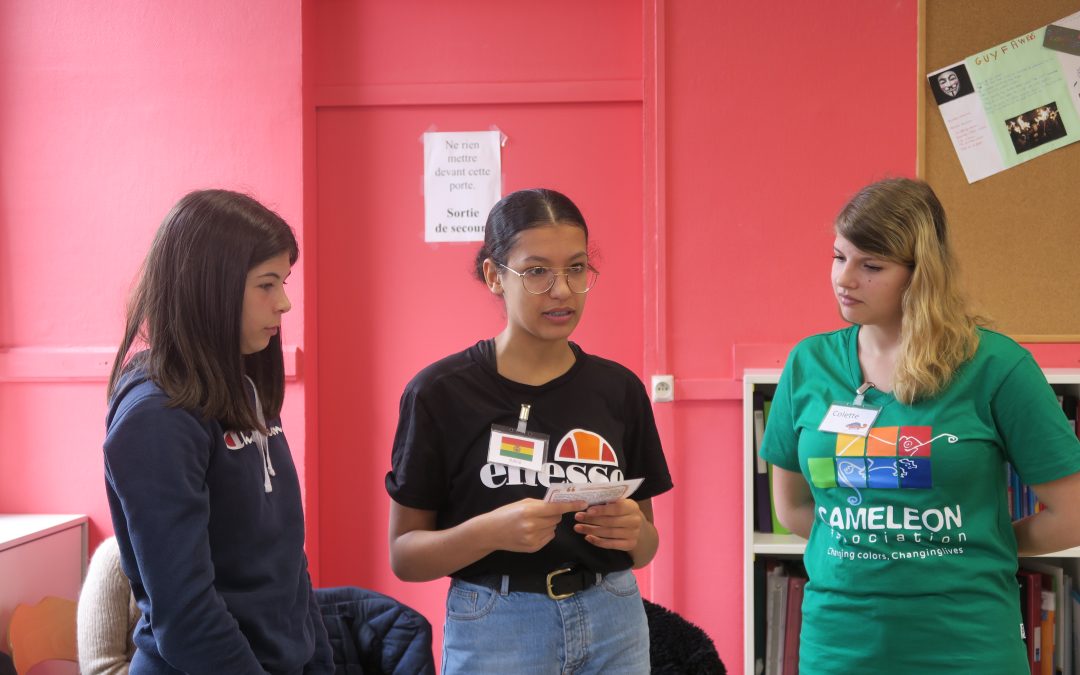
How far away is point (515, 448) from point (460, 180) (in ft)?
5.73

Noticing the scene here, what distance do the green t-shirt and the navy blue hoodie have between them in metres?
0.96

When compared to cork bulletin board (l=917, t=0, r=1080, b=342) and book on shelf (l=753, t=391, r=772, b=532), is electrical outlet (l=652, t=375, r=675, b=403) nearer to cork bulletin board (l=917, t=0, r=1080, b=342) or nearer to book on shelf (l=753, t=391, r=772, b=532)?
book on shelf (l=753, t=391, r=772, b=532)

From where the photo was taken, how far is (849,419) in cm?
158

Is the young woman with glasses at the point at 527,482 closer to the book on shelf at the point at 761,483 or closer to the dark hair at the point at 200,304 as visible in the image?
the dark hair at the point at 200,304

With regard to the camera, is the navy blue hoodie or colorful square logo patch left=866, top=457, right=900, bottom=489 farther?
colorful square logo patch left=866, top=457, right=900, bottom=489

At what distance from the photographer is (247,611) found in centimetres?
125

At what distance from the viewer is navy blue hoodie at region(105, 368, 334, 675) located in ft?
3.77

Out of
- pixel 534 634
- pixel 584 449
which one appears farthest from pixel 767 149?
pixel 534 634

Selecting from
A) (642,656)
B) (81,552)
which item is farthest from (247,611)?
(81,552)

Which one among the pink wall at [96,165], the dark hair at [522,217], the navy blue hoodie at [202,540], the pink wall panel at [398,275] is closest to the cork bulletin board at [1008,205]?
the pink wall panel at [398,275]

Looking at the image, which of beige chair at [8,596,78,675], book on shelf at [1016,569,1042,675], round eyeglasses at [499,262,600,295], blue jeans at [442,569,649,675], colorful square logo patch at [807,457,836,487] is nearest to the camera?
blue jeans at [442,569,649,675]

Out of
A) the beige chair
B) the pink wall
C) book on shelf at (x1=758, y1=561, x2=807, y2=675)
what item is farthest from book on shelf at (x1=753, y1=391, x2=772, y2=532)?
the beige chair

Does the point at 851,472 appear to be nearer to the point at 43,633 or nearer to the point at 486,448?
the point at 486,448

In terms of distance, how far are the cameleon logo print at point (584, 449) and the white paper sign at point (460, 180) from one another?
1641 millimetres
